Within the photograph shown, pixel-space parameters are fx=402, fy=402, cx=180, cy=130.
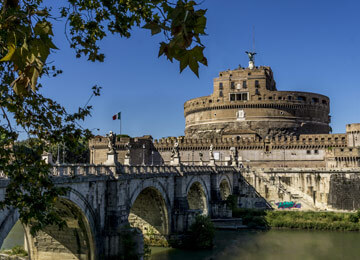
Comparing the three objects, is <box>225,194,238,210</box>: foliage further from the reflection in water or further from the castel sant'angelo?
the castel sant'angelo

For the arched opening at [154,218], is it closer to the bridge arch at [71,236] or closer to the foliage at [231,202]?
the bridge arch at [71,236]

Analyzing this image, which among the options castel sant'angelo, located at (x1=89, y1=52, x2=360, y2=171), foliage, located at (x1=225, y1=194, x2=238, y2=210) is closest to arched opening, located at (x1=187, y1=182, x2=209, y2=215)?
foliage, located at (x1=225, y1=194, x2=238, y2=210)

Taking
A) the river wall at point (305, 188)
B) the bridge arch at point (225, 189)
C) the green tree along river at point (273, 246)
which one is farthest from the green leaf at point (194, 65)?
the river wall at point (305, 188)

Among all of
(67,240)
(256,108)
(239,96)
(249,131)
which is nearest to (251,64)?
(239,96)

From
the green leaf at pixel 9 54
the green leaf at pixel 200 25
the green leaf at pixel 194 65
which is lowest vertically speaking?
the green leaf at pixel 194 65

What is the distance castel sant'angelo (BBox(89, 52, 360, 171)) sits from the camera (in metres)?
54.0

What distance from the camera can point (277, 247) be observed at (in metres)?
28.4

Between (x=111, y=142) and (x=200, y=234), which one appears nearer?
(x=111, y=142)

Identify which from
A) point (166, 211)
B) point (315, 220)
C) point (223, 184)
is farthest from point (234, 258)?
point (223, 184)

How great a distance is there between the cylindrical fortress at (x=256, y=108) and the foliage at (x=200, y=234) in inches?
1317

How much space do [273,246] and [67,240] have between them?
15843 mm

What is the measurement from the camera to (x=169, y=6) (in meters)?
2.84

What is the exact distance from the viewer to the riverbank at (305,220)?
35.2 metres

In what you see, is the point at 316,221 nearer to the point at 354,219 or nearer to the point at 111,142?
the point at 354,219
